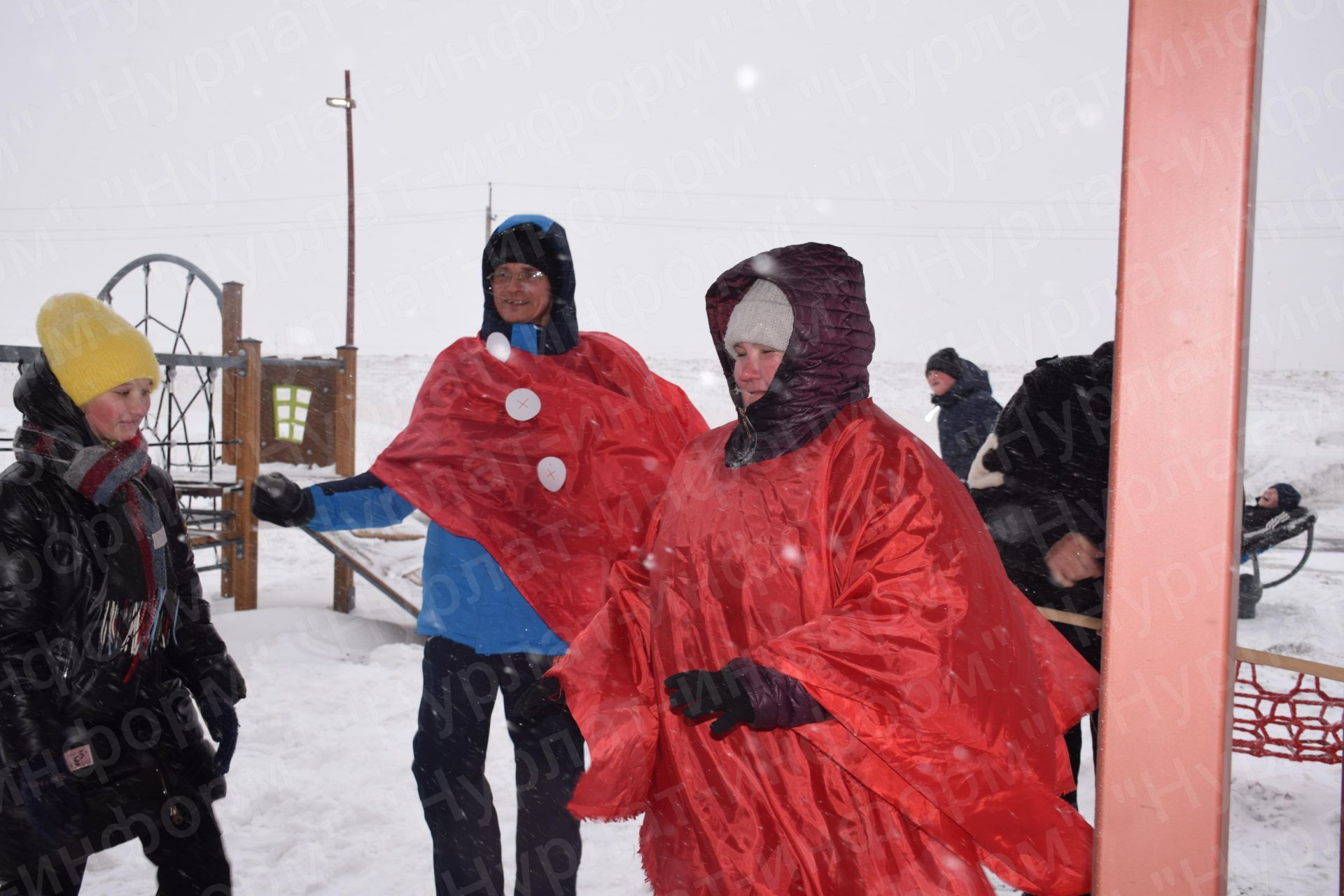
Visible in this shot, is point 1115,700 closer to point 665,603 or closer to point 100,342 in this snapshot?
point 665,603

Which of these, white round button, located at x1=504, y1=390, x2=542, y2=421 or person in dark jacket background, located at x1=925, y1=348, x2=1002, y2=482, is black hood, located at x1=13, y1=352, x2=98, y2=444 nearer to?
white round button, located at x1=504, y1=390, x2=542, y2=421

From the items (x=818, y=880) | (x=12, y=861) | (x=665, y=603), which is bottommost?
(x=12, y=861)

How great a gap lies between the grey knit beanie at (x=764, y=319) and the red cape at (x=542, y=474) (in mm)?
800

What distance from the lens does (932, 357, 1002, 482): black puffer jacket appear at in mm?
5402

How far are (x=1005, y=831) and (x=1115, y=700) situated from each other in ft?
1.02

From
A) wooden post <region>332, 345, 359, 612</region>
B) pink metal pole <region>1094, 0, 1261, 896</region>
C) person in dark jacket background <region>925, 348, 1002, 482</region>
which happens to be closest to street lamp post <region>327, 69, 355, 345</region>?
wooden post <region>332, 345, 359, 612</region>

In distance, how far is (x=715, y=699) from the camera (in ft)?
3.58

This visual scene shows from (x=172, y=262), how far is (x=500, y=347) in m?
4.44

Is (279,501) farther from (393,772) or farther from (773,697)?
(393,772)

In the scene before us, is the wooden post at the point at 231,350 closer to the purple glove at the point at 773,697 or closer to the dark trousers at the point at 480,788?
the dark trousers at the point at 480,788

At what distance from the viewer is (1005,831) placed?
3.66ft

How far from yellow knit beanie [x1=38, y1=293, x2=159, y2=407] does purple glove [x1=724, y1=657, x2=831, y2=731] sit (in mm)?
1472

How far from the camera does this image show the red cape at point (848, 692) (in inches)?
43.7

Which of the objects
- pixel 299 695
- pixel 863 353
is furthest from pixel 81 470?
pixel 299 695
